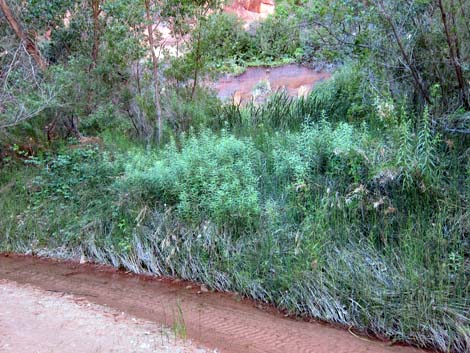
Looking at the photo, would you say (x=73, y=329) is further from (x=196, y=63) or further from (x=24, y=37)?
(x=24, y=37)

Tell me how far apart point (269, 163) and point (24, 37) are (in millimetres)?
6568

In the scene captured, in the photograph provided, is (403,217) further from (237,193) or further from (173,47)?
(173,47)

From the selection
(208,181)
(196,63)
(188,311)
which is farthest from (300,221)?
(196,63)

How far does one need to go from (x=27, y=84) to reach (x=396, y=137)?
23.2ft

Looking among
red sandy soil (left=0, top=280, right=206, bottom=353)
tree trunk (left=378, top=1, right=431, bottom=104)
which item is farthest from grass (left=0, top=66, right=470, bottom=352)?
tree trunk (left=378, top=1, right=431, bottom=104)

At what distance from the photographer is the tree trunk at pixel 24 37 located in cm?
1072

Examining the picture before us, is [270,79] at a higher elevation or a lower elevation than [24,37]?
lower

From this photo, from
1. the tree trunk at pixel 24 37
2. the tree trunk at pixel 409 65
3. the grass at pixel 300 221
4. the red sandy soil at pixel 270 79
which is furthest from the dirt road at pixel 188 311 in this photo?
the red sandy soil at pixel 270 79

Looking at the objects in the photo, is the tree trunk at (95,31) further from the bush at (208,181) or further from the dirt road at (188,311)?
the dirt road at (188,311)

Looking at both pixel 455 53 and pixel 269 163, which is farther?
pixel 269 163

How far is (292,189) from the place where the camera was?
7.05 metres

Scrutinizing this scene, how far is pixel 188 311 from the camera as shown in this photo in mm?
6074

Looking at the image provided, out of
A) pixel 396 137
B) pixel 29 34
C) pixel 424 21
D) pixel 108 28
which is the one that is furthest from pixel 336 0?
pixel 29 34

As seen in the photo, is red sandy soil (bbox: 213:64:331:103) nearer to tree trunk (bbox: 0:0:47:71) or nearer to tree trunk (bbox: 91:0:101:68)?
tree trunk (bbox: 91:0:101:68)
